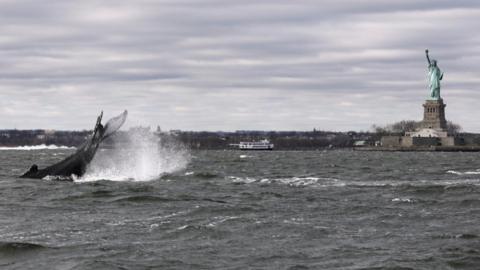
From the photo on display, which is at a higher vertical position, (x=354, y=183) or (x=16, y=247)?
(x=354, y=183)

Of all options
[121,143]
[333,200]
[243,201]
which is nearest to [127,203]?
[243,201]

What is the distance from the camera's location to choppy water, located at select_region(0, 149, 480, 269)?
24703mm

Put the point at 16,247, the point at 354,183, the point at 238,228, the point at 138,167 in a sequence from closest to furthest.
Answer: the point at 16,247 < the point at 238,228 < the point at 354,183 < the point at 138,167

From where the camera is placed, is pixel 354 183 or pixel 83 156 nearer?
pixel 354 183

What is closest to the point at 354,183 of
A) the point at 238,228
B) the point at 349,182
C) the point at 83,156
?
the point at 349,182

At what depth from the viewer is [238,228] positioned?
31.1m

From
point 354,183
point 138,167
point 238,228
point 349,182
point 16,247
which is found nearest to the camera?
point 16,247

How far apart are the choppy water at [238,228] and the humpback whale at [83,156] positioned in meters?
7.17

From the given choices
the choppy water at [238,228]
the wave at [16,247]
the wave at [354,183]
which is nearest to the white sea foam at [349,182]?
the wave at [354,183]

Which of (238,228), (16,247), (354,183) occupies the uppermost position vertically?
(354,183)

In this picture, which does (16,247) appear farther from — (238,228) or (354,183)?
(354,183)

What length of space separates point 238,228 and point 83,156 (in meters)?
29.6

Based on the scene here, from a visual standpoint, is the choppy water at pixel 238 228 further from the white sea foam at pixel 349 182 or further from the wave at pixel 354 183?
the white sea foam at pixel 349 182

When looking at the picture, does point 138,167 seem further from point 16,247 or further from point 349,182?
point 16,247
